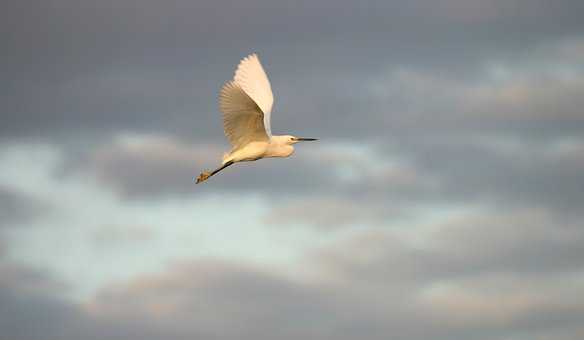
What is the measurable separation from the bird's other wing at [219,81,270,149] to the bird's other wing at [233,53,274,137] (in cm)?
184

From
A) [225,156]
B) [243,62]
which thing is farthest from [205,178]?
[243,62]

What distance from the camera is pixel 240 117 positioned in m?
43.4

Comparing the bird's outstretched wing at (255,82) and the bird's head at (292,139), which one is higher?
the bird's outstretched wing at (255,82)

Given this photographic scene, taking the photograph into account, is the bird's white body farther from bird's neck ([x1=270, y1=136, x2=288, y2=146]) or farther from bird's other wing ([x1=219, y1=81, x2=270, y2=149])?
bird's other wing ([x1=219, y1=81, x2=270, y2=149])

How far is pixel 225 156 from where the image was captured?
148ft

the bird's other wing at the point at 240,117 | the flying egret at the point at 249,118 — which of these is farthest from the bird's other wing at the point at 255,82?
the bird's other wing at the point at 240,117

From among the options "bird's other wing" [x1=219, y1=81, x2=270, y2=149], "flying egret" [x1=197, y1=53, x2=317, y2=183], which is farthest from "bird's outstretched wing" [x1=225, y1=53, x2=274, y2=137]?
"bird's other wing" [x1=219, y1=81, x2=270, y2=149]

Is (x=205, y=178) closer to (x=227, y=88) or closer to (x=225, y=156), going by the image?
(x=225, y=156)

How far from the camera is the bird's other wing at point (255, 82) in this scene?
152 feet

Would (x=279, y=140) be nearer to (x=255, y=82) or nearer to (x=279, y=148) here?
(x=279, y=148)

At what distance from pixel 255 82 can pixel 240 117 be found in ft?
12.5

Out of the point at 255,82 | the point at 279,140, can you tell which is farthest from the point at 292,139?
the point at 255,82

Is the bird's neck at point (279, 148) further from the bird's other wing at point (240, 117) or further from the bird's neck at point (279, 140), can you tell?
the bird's other wing at point (240, 117)

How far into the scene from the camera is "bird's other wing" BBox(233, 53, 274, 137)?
46406mm
